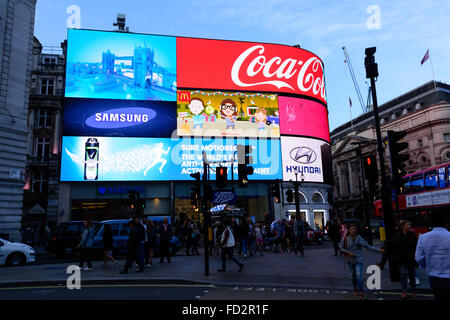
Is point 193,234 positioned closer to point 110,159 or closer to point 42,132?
point 110,159

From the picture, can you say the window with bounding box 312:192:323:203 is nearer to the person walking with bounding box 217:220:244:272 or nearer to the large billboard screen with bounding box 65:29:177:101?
the large billboard screen with bounding box 65:29:177:101

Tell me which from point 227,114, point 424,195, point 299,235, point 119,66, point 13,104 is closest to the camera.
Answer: point 299,235

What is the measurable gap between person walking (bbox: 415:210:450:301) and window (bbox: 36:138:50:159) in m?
37.7

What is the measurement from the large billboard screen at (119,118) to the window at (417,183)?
21.6 metres

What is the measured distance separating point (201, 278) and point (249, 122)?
91.8ft

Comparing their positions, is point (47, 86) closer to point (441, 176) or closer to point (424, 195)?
point (424, 195)

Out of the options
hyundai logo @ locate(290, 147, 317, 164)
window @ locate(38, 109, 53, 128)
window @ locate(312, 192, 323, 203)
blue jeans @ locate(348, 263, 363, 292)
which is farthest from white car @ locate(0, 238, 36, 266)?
window @ locate(312, 192, 323, 203)

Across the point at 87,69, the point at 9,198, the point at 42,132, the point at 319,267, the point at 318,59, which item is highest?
the point at 318,59

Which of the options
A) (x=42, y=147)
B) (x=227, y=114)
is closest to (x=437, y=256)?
(x=227, y=114)

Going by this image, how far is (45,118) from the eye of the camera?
1468 inches

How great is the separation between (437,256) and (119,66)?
115 feet

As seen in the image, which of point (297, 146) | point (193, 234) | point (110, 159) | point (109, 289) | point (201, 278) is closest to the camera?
point (109, 289)

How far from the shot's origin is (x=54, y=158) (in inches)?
1407

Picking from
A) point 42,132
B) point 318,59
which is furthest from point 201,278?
point 318,59
